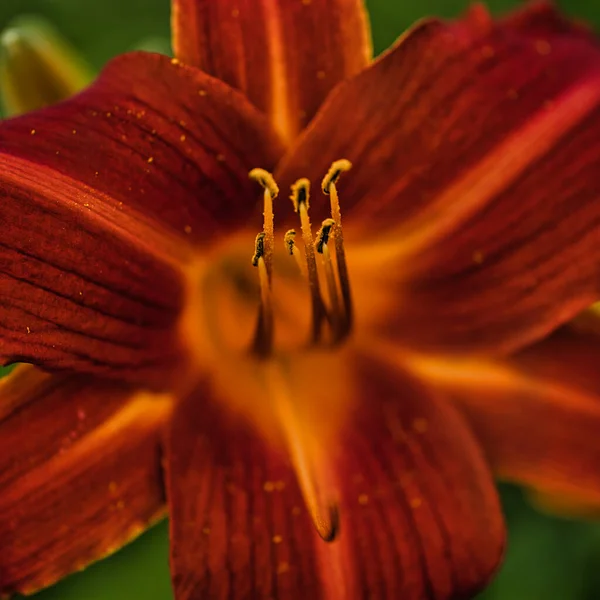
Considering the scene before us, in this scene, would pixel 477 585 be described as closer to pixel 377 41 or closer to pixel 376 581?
pixel 376 581

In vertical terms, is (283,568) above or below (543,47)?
below

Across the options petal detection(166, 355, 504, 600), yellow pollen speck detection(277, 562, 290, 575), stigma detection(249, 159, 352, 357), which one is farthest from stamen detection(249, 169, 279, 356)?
yellow pollen speck detection(277, 562, 290, 575)

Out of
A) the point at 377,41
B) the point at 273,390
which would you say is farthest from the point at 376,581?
the point at 377,41

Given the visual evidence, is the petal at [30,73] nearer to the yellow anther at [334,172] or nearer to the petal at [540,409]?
the yellow anther at [334,172]

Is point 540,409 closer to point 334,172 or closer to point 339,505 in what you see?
point 339,505

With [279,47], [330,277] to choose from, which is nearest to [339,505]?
[330,277]
